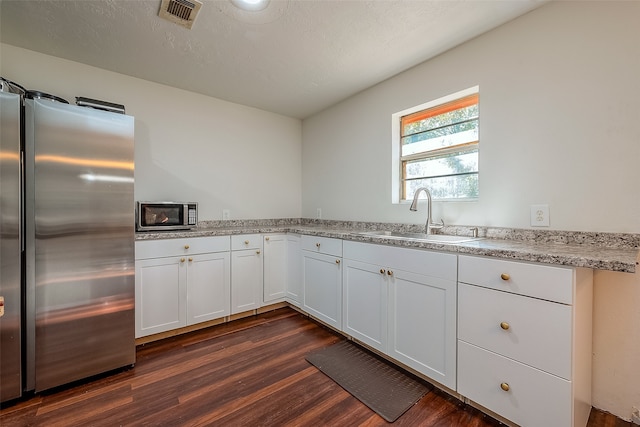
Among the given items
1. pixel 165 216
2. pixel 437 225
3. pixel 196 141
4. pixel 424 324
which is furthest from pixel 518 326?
pixel 196 141

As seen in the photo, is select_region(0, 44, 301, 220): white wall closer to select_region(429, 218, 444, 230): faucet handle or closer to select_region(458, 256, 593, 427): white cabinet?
select_region(429, 218, 444, 230): faucet handle

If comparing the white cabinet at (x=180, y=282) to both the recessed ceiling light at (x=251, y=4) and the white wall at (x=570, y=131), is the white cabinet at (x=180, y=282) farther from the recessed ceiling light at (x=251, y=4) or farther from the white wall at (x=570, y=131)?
the white wall at (x=570, y=131)

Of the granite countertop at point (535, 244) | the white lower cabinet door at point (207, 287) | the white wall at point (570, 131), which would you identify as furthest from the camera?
the white lower cabinet door at point (207, 287)

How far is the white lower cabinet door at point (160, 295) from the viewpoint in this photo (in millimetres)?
2123

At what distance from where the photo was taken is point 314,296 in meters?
2.51

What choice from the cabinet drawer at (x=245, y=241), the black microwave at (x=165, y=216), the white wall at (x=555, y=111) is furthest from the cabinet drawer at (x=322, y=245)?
the black microwave at (x=165, y=216)

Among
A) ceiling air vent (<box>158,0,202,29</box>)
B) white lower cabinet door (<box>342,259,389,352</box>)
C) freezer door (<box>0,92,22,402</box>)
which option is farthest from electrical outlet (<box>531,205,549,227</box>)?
freezer door (<box>0,92,22,402</box>)

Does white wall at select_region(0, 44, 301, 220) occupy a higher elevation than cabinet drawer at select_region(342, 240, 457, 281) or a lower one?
higher

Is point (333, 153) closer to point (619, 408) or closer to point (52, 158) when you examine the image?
point (52, 158)

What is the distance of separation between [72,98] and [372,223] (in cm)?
273

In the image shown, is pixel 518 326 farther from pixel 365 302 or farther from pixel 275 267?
pixel 275 267

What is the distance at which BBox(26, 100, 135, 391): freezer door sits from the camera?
1592 millimetres

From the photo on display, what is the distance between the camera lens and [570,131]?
4.99 ft

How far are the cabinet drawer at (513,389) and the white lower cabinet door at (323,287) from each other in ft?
3.26
